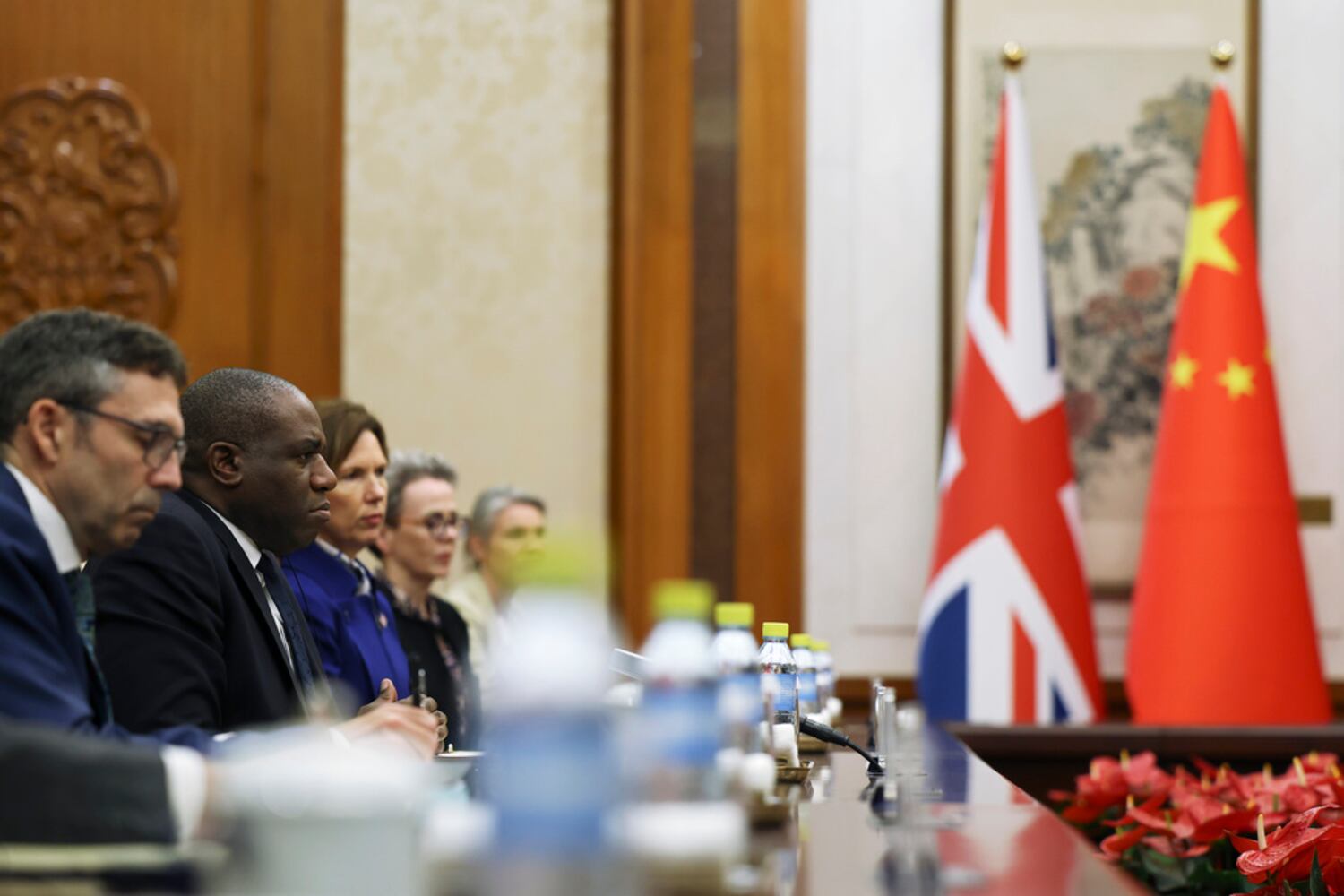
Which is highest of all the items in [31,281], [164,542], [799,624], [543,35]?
[543,35]

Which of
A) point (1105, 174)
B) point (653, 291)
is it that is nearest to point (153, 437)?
point (653, 291)

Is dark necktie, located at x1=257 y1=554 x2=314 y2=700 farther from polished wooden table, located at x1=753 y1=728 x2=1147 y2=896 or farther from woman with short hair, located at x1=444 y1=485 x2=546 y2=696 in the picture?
woman with short hair, located at x1=444 y1=485 x2=546 y2=696

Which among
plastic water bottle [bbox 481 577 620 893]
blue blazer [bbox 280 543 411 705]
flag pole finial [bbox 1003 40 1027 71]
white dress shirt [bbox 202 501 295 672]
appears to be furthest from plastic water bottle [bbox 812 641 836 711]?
flag pole finial [bbox 1003 40 1027 71]

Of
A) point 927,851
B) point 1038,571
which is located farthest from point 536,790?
point 1038,571

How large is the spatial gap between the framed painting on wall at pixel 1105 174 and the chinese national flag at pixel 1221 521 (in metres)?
0.26

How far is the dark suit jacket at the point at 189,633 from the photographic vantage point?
2.30 m

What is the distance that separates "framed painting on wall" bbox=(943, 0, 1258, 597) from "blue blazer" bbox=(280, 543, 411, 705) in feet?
10.1

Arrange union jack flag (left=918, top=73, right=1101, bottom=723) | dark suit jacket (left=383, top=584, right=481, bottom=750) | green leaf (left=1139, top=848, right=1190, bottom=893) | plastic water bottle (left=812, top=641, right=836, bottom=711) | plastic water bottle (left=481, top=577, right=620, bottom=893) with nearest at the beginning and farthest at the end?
plastic water bottle (left=481, top=577, right=620, bottom=893) → green leaf (left=1139, top=848, right=1190, bottom=893) → plastic water bottle (left=812, top=641, right=836, bottom=711) → dark suit jacket (left=383, top=584, right=481, bottom=750) → union jack flag (left=918, top=73, right=1101, bottom=723)

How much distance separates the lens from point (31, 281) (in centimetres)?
604

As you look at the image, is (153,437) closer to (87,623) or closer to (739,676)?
(87,623)

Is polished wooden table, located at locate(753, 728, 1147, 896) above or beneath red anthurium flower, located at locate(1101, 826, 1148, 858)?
above

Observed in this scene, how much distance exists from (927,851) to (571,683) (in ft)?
1.61

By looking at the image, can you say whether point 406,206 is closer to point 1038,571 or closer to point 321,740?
point 1038,571

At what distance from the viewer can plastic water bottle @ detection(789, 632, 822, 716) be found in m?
3.45
